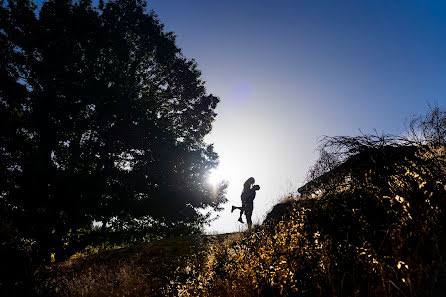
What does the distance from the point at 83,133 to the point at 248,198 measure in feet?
28.1

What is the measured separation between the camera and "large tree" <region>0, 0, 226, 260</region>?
8727 mm

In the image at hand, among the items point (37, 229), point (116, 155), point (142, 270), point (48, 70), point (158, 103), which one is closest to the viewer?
point (142, 270)

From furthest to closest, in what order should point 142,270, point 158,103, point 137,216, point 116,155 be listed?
point 158,103
point 116,155
point 137,216
point 142,270

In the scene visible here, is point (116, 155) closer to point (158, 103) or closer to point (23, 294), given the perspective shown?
point (158, 103)

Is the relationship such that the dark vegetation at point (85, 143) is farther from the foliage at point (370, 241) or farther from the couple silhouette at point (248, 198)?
the foliage at point (370, 241)

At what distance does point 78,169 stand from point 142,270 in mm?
6626

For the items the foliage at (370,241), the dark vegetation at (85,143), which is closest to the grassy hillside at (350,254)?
the foliage at (370,241)

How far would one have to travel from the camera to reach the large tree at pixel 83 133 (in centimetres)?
873

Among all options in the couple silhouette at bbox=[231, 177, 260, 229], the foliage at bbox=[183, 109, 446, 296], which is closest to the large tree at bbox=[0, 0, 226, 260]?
the couple silhouette at bbox=[231, 177, 260, 229]

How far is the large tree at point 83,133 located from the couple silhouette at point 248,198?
2.29 m

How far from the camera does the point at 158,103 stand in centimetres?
1340

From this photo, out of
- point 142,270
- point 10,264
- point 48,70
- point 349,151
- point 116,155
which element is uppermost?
point 48,70

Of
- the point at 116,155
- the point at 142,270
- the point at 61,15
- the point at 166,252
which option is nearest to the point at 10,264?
the point at 142,270

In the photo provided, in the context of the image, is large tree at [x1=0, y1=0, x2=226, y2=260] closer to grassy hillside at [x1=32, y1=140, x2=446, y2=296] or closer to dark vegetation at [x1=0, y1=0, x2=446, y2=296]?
dark vegetation at [x1=0, y1=0, x2=446, y2=296]
